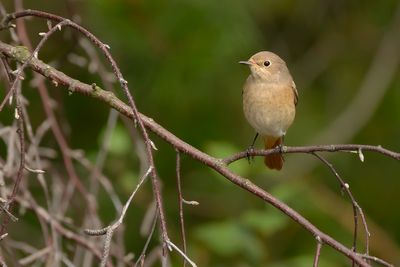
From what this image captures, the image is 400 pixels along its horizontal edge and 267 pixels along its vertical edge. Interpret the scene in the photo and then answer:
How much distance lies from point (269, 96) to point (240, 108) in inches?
75.1

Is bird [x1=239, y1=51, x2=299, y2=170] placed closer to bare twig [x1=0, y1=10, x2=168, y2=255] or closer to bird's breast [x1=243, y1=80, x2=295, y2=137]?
bird's breast [x1=243, y1=80, x2=295, y2=137]

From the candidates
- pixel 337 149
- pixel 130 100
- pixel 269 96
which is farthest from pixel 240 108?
pixel 130 100

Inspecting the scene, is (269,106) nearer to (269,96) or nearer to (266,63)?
(269,96)

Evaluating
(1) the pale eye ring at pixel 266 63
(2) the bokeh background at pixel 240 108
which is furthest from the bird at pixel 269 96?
(2) the bokeh background at pixel 240 108

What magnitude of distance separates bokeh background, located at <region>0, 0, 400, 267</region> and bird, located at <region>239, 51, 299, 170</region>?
0.36 meters

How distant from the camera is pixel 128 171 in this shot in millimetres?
5211

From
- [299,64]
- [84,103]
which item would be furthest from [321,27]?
[84,103]

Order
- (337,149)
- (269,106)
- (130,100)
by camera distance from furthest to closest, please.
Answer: (269,106) → (337,149) → (130,100)

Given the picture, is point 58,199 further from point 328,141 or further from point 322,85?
A: point 322,85

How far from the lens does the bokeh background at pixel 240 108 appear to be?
17.6ft

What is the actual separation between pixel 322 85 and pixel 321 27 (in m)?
0.48

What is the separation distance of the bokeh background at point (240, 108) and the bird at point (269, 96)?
1.19 ft

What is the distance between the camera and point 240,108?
6320mm

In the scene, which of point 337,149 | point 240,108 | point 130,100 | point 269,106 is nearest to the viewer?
point 130,100
